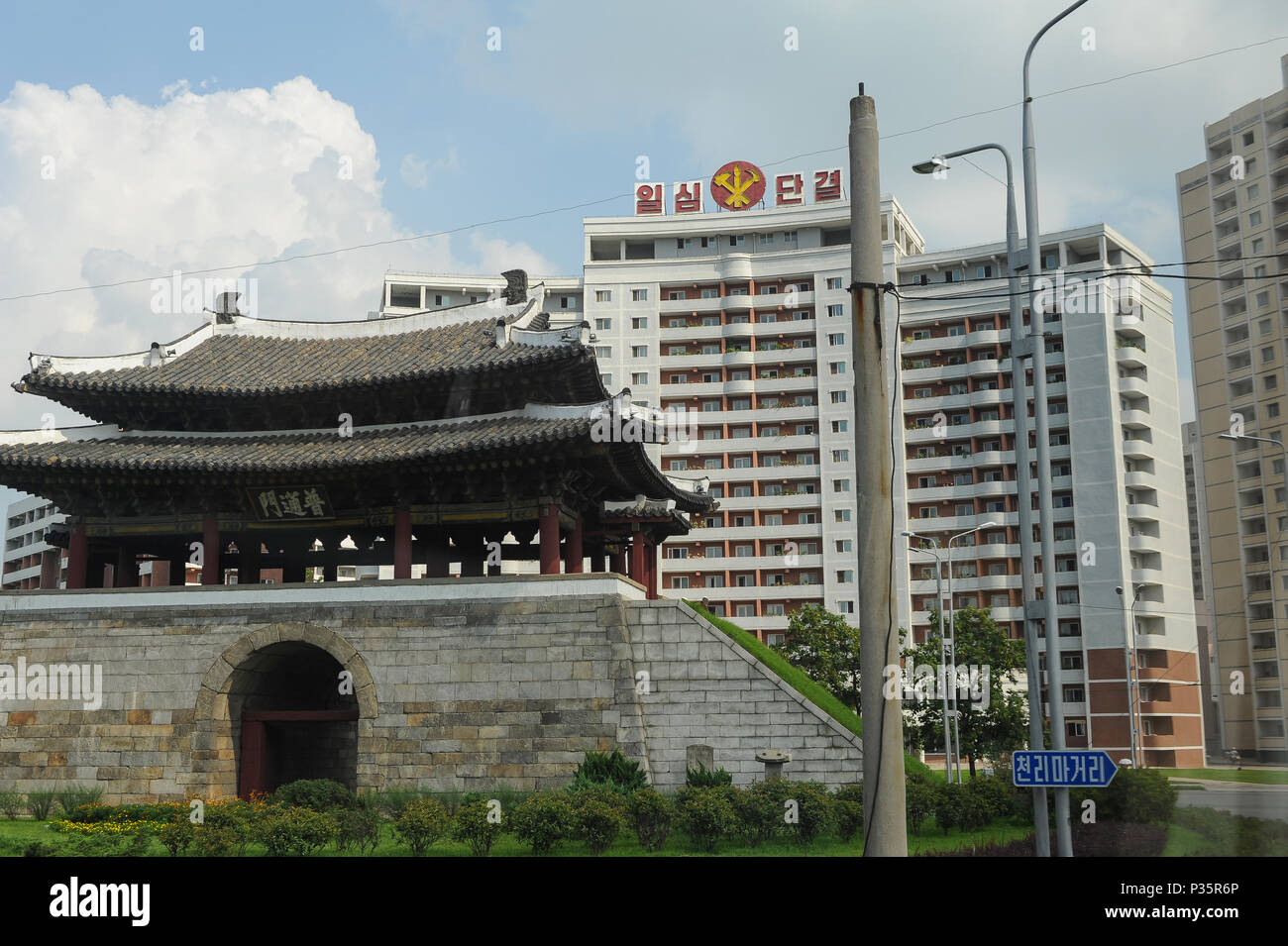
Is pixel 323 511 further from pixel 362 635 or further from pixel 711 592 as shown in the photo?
pixel 711 592

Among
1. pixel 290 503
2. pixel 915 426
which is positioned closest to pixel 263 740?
pixel 290 503

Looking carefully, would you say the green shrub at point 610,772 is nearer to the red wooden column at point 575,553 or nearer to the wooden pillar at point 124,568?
the red wooden column at point 575,553

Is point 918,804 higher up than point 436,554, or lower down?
lower down

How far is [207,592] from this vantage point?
27.2 m

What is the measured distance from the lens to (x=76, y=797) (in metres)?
25.3

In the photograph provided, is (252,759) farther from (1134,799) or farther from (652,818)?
(1134,799)

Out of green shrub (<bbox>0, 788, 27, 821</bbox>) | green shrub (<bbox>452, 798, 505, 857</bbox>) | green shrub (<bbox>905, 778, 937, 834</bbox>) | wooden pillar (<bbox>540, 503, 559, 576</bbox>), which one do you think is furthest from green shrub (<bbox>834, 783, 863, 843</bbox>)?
green shrub (<bbox>0, 788, 27, 821</bbox>)

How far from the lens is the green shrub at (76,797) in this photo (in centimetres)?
2517

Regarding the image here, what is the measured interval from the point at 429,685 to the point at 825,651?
34.0 m

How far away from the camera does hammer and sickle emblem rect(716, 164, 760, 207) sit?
8075cm

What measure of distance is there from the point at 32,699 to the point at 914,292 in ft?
199

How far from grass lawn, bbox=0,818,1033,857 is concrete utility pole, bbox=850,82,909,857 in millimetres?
10361
